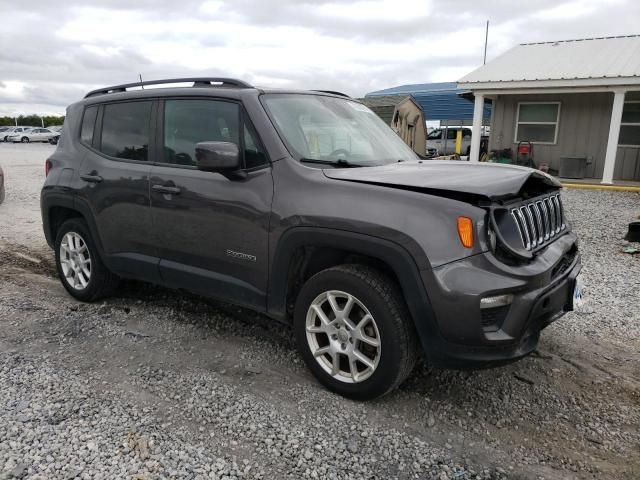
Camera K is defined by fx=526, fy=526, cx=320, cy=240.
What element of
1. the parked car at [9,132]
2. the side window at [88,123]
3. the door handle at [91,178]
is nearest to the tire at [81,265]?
the door handle at [91,178]

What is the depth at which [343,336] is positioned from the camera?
310 cm

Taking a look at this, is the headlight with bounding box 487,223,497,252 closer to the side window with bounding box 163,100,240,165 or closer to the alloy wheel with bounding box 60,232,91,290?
the side window with bounding box 163,100,240,165

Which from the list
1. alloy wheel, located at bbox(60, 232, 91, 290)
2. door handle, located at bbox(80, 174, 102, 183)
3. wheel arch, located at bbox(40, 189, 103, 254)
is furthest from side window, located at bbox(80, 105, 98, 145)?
alloy wheel, located at bbox(60, 232, 91, 290)

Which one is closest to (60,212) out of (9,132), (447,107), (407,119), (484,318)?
(484,318)

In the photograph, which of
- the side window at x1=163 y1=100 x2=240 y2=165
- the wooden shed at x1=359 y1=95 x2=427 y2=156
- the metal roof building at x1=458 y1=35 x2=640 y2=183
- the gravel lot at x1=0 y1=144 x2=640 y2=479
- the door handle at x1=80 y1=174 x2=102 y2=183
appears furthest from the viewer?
the wooden shed at x1=359 y1=95 x2=427 y2=156

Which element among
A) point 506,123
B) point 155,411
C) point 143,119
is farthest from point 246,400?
point 506,123

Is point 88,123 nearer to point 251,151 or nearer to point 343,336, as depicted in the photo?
point 251,151

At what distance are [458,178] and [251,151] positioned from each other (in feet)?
4.41

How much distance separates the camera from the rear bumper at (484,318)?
2621 mm

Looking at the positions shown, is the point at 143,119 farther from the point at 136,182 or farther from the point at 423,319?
the point at 423,319

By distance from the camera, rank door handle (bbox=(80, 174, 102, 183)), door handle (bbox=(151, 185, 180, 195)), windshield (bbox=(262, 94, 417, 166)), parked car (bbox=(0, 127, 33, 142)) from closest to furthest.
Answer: windshield (bbox=(262, 94, 417, 166)) < door handle (bbox=(151, 185, 180, 195)) < door handle (bbox=(80, 174, 102, 183)) < parked car (bbox=(0, 127, 33, 142))

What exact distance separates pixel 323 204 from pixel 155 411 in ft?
5.04

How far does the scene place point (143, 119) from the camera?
4.14 metres

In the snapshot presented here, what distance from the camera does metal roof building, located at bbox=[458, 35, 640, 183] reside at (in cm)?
1378
